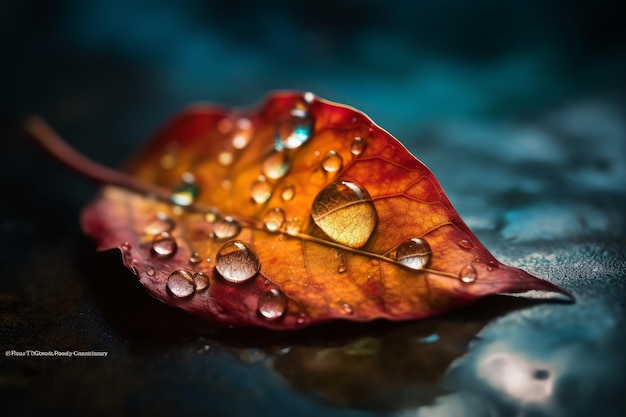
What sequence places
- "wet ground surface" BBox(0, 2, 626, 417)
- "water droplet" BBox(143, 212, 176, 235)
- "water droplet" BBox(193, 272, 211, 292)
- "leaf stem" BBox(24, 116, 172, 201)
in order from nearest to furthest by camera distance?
1. "wet ground surface" BBox(0, 2, 626, 417)
2. "water droplet" BBox(193, 272, 211, 292)
3. "water droplet" BBox(143, 212, 176, 235)
4. "leaf stem" BBox(24, 116, 172, 201)

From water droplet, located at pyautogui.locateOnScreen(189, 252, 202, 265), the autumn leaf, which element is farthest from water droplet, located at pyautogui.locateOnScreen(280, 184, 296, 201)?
water droplet, located at pyautogui.locateOnScreen(189, 252, 202, 265)

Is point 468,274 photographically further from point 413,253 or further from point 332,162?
point 332,162

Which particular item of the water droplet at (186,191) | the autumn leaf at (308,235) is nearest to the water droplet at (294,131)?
the autumn leaf at (308,235)

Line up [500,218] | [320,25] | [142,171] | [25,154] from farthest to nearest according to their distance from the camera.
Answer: [320,25] < [25,154] < [142,171] < [500,218]

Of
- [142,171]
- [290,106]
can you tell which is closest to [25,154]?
[142,171]

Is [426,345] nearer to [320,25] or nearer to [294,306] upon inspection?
A: [294,306]

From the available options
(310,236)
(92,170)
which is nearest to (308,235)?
(310,236)

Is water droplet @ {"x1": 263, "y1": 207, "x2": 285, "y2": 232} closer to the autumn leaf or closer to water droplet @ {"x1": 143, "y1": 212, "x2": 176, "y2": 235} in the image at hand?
the autumn leaf
